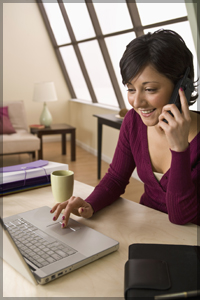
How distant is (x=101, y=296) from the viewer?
0.69m

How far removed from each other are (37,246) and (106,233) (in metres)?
0.22

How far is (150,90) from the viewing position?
115 cm

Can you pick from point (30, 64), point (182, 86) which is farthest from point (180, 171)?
point (30, 64)

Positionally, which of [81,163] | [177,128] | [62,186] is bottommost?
[81,163]

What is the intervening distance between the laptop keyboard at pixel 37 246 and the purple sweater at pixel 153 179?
0.85 feet

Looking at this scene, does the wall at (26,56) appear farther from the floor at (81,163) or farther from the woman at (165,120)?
the woman at (165,120)

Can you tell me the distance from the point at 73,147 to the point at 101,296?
4.40 m

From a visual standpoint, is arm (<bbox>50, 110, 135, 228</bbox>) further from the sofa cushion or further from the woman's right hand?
the sofa cushion

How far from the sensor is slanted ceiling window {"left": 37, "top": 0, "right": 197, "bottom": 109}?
11.3 ft

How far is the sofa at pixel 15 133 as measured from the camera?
4547mm

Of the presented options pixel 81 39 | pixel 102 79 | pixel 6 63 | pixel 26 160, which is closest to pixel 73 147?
pixel 26 160

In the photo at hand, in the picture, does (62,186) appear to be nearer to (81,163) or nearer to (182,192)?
(182,192)

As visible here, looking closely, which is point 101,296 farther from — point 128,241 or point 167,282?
point 128,241

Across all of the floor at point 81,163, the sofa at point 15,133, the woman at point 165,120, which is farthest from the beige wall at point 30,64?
the woman at point 165,120
